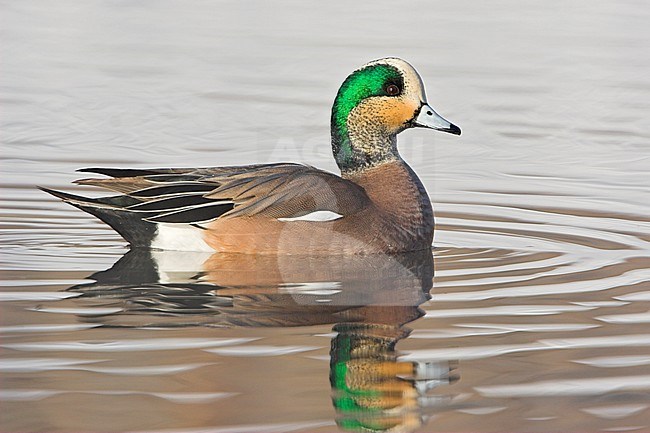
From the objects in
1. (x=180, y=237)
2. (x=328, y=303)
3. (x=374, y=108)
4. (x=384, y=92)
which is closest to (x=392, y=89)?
(x=384, y=92)

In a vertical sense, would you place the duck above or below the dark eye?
below

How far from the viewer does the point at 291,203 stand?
7.41 metres

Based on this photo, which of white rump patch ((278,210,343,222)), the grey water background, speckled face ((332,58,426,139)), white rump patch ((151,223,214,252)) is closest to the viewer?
the grey water background

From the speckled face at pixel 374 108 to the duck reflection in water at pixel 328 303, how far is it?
77cm

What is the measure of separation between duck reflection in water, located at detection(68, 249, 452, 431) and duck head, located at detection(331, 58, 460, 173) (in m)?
0.75

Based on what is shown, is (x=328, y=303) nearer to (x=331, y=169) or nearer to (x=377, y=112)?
(x=377, y=112)

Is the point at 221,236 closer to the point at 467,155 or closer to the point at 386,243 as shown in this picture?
the point at 386,243

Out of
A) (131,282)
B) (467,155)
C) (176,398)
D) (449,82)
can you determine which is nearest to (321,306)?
(131,282)

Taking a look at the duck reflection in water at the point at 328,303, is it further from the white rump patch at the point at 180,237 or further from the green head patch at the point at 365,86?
the green head patch at the point at 365,86

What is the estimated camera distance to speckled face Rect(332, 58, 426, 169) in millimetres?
7949

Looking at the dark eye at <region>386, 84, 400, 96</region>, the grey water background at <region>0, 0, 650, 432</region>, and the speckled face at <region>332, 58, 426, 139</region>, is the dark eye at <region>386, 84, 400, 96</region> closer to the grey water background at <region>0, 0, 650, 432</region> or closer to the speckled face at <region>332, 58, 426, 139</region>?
the speckled face at <region>332, 58, 426, 139</region>

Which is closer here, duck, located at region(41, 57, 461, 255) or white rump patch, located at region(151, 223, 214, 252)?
duck, located at region(41, 57, 461, 255)

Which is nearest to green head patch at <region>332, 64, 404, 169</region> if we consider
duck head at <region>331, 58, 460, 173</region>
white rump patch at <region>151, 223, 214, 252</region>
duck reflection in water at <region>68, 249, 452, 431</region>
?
duck head at <region>331, 58, 460, 173</region>

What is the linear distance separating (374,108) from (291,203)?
0.93 meters
